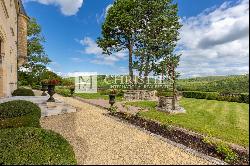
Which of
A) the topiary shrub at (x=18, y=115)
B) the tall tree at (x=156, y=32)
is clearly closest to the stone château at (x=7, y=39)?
the topiary shrub at (x=18, y=115)

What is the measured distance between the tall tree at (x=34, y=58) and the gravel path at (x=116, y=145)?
32.4 m

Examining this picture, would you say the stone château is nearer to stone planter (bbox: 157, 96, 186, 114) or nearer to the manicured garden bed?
the manicured garden bed

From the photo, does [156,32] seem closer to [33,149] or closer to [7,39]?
[7,39]

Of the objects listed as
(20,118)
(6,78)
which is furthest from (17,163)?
(6,78)

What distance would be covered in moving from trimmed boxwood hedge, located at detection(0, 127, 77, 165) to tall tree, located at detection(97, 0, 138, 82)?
24.9 meters

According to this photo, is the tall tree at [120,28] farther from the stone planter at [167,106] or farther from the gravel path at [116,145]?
the gravel path at [116,145]

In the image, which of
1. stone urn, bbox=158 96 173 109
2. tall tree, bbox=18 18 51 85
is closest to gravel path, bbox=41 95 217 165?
stone urn, bbox=158 96 173 109

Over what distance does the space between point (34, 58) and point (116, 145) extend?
36.8m

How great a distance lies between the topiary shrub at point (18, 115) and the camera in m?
8.34

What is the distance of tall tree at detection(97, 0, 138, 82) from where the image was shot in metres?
30.2

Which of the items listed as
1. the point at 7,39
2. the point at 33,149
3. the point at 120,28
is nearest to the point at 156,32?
the point at 120,28

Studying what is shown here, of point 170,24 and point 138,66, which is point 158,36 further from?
point 138,66

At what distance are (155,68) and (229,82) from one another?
2478cm

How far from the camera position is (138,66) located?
31078 millimetres
